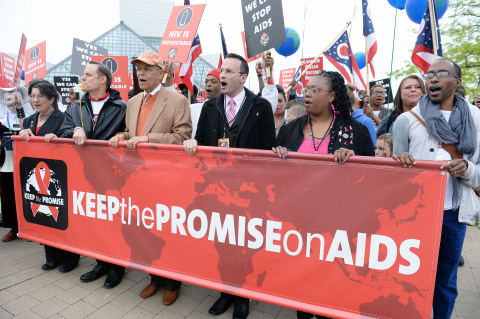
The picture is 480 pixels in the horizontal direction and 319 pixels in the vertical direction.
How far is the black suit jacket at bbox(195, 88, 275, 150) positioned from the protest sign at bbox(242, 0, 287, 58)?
821 mm

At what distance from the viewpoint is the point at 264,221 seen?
2.15 metres

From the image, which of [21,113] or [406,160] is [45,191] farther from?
[406,160]

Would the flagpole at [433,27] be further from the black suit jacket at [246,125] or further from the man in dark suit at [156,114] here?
the man in dark suit at [156,114]

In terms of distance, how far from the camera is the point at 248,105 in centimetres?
281

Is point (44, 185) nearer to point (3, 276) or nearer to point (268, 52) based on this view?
point (3, 276)

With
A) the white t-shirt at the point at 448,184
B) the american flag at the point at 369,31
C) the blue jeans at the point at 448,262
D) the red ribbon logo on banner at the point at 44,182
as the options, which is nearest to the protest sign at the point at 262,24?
the white t-shirt at the point at 448,184

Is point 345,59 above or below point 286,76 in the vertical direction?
below

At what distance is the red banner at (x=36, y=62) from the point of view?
272 inches

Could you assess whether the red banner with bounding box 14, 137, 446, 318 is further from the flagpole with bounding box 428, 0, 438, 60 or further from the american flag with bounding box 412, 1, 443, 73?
the american flag with bounding box 412, 1, 443, 73

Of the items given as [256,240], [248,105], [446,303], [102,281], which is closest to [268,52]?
[248,105]

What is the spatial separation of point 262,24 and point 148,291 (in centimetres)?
315

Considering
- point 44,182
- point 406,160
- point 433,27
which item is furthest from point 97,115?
point 433,27

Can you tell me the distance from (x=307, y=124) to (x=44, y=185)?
2768 mm

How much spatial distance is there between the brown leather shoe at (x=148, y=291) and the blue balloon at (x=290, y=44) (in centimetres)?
916
